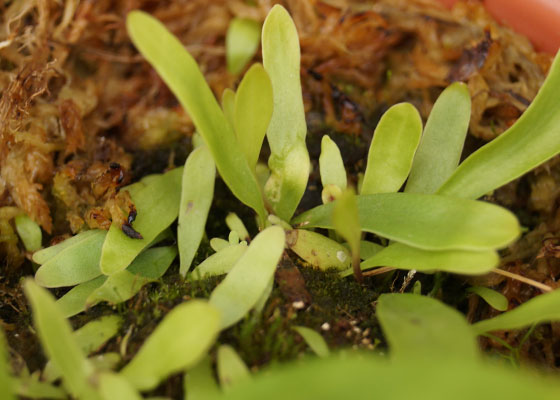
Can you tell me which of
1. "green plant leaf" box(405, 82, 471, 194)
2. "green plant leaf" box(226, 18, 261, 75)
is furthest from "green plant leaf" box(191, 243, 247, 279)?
"green plant leaf" box(226, 18, 261, 75)

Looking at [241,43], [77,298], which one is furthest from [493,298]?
[241,43]

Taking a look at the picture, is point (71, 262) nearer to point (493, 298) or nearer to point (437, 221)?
point (437, 221)

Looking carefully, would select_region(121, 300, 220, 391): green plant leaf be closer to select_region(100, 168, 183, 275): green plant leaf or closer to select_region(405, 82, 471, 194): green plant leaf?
select_region(100, 168, 183, 275): green plant leaf

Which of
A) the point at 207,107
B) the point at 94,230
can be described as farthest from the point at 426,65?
the point at 94,230

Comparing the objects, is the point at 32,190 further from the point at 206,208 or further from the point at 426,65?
the point at 426,65

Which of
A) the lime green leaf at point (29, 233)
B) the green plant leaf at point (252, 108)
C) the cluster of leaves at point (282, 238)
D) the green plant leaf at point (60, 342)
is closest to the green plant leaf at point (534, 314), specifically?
the cluster of leaves at point (282, 238)
